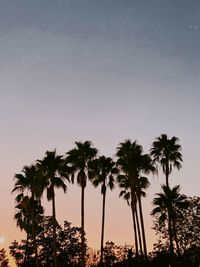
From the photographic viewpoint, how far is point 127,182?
49.8 meters

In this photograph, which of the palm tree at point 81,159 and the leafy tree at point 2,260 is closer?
the palm tree at point 81,159

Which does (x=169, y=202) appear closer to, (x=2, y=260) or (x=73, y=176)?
(x=73, y=176)

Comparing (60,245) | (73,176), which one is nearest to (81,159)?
(73,176)

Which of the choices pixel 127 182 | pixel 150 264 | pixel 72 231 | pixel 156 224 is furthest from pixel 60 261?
pixel 150 264

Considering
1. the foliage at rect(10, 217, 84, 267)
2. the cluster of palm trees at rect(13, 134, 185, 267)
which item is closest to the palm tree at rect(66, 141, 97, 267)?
the cluster of palm trees at rect(13, 134, 185, 267)

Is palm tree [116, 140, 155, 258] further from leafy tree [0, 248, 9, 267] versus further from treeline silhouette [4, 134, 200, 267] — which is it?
leafy tree [0, 248, 9, 267]

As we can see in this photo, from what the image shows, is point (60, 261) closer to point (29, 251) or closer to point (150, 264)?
point (29, 251)

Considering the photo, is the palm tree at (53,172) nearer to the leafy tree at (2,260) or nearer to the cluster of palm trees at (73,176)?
the cluster of palm trees at (73,176)

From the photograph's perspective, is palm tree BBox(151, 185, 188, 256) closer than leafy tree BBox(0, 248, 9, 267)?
Yes

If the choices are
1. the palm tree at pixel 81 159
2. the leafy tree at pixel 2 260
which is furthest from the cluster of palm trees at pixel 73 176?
the leafy tree at pixel 2 260

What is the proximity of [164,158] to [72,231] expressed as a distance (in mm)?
35454

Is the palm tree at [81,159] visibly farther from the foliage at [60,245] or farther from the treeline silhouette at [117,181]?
the foliage at [60,245]

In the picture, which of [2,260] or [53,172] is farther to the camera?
[2,260]

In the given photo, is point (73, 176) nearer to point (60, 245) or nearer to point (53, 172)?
point (53, 172)
